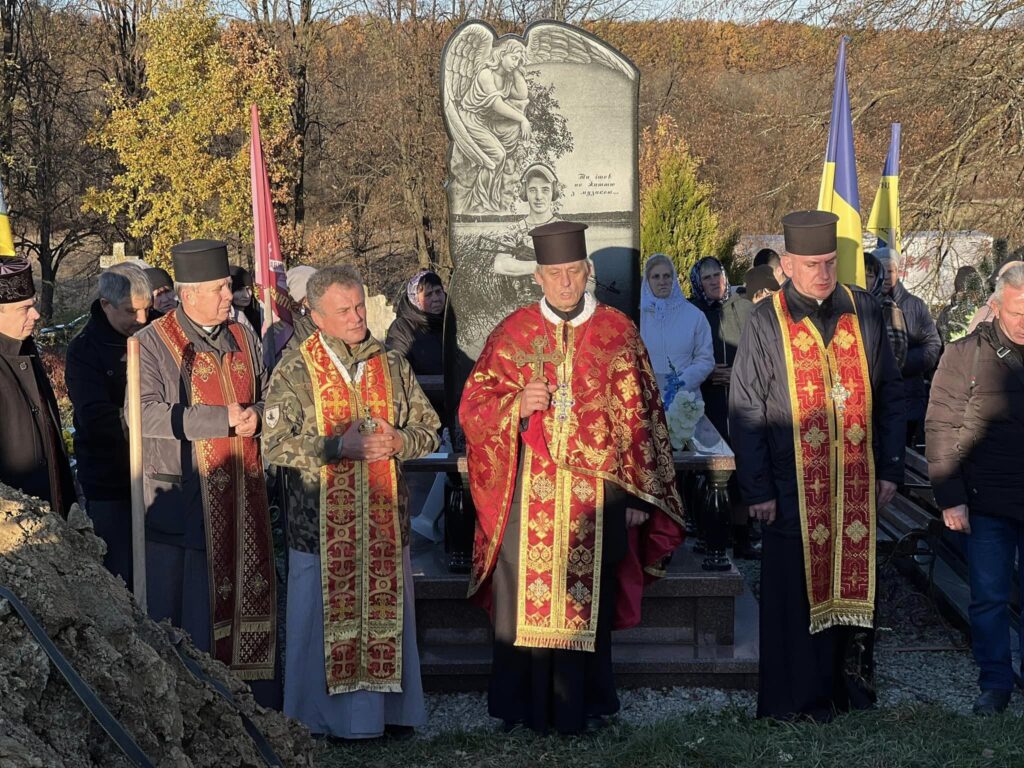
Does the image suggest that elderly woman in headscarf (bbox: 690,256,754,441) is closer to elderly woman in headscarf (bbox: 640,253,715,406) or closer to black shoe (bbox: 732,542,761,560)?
elderly woman in headscarf (bbox: 640,253,715,406)

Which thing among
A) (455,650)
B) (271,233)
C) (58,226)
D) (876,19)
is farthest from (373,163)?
(455,650)

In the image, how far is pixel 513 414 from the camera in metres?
4.57

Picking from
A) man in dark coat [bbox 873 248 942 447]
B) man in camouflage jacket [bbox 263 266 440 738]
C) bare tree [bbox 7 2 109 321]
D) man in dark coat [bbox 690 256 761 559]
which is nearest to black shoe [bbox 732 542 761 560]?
man in dark coat [bbox 690 256 761 559]

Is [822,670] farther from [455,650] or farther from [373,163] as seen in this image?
[373,163]

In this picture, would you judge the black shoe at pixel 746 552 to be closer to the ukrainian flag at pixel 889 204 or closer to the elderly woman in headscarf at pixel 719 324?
the elderly woman in headscarf at pixel 719 324

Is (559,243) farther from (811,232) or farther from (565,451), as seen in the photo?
(811,232)

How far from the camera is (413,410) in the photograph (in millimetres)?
4590

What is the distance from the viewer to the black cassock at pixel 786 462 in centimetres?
470

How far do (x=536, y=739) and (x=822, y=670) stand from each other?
1233 millimetres

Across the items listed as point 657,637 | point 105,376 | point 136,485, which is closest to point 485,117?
point 105,376

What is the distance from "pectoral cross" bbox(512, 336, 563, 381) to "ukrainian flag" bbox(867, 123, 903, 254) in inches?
199

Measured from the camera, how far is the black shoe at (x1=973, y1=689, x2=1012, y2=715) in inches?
189

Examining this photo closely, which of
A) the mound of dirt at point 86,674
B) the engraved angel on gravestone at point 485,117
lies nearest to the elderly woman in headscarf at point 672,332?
the engraved angel on gravestone at point 485,117

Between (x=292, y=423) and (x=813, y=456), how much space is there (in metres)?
2.10
